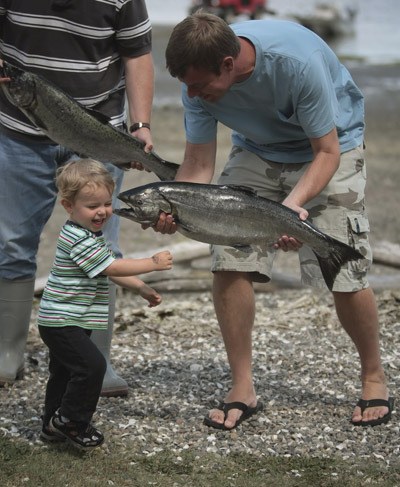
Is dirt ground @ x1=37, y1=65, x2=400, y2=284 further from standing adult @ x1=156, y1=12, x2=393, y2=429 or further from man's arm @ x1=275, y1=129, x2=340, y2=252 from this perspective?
man's arm @ x1=275, y1=129, x2=340, y2=252

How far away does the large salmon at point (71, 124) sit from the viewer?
17.2 ft

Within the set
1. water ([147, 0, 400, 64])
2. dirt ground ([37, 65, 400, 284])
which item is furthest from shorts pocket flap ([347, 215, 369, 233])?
water ([147, 0, 400, 64])

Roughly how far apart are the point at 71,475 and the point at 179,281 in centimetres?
382

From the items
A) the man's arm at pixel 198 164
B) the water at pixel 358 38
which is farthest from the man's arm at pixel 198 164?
the water at pixel 358 38

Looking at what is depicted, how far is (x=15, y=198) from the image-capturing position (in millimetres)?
5652

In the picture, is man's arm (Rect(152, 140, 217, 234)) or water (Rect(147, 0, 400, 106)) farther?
water (Rect(147, 0, 400, 106))

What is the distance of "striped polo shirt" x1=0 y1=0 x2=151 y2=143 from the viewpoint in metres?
5.38

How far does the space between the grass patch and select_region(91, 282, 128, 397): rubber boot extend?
0.67m

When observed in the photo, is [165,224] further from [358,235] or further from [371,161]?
[371,161]

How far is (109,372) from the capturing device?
5883 millimetres

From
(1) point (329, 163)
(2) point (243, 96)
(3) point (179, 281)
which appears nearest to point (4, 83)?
(2) point (243, 96)

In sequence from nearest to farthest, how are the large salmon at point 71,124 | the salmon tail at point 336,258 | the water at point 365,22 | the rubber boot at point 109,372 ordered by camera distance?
the salmon tail at point 336,258, the large salmon at point 71,124, the rubber boot at point 109,372, the water at point 365,22

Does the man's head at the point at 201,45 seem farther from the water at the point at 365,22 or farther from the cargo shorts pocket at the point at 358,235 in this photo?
the water at the point at 365,22

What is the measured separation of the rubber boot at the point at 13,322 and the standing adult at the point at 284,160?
1089mm
